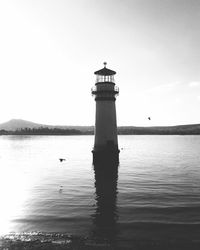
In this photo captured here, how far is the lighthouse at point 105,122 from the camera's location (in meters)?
28.2

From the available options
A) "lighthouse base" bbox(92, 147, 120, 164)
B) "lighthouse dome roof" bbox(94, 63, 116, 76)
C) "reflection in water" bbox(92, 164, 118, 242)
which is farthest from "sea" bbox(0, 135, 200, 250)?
"lighthouse dome roof" bbox(94, 63, 116, 76)

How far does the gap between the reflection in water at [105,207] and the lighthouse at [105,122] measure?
2239 millimetres

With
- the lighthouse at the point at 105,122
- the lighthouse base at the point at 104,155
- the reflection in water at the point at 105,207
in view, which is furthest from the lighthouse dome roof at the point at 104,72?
the reflection in water at the point at 105,207

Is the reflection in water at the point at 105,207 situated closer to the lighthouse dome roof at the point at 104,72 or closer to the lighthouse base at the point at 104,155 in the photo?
the lighthouse base at the point at 104,155

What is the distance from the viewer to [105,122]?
28.2m

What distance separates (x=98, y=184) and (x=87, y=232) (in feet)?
37.0

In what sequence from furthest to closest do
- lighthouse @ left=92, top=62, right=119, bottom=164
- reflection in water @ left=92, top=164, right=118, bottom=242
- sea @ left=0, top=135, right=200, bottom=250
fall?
lighthouse @ left=92, top=62, right=119, bottom=164 → reflection in water @ left=92, top=164, right=118, bottom=242 → sea @ left=0, top=135, right=200, bottom=250

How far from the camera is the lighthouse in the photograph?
28.2 meters

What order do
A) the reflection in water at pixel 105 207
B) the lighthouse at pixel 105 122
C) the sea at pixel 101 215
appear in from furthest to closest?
1. the lighthouse at pixel 105 122
2. the reflection in water at pixel 105 207
3. the sea at pixel 101 215

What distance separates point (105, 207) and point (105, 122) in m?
13.9

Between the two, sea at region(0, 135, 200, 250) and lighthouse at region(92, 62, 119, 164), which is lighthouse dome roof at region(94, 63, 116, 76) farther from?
sea at region(0, 135, 200, 250)

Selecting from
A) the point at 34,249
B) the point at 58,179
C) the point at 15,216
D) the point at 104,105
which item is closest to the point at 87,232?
the point at 34,249

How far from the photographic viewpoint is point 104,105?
28188 mm

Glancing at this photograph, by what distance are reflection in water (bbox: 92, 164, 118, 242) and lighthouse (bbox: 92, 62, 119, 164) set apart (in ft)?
7.34
